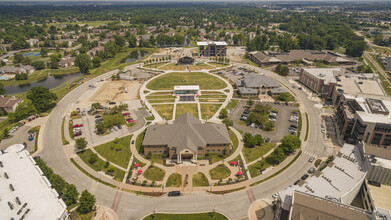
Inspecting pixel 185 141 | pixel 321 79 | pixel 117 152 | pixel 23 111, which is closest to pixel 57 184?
pixel 117 152

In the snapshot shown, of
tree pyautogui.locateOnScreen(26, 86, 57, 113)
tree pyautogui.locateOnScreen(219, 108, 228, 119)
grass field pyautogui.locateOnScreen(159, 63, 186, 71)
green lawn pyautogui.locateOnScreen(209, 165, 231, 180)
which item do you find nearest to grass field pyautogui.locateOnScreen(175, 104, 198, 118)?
tree pyautogui.locateOnScreen(219, 108, 228, 119)

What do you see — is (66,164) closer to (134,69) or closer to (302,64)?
(134,69)

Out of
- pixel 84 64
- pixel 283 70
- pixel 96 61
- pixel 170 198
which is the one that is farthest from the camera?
pixel 96 61

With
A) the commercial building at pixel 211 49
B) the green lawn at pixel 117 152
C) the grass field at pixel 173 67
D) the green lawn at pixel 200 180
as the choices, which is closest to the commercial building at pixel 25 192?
the green lawn at pixel 117 152

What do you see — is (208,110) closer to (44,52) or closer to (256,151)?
(256,151)

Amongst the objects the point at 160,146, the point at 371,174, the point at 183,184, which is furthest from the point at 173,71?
the point at 371,174

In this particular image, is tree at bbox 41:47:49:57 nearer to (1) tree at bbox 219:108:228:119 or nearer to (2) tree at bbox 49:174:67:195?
(1) tree at bbox 219:108:228:119

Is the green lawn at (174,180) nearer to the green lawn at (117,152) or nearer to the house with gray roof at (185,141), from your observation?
the house with gray roof at (185,141)
